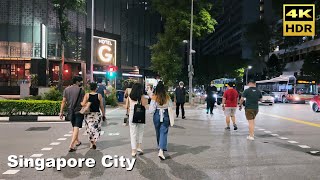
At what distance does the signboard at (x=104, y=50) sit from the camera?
31906 millimetres

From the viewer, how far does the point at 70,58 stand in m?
43.8

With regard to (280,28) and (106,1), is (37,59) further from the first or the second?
(280,28)

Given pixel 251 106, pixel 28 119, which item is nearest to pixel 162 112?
pixel 251 106

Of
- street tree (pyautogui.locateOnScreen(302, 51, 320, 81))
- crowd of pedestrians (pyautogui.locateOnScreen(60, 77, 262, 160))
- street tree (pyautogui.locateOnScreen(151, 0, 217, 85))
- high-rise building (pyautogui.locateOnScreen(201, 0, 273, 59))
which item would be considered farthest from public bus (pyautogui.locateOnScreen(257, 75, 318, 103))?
high-rise building (pyautogui.locateOnScreen(201, 0, 273, 59))

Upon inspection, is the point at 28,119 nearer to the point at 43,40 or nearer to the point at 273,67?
the point at 43,40

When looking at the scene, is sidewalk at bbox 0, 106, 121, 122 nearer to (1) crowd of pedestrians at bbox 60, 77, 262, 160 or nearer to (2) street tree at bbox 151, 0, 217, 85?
(1) crowd of pedestrians at bbox 60, 77, 262, 160

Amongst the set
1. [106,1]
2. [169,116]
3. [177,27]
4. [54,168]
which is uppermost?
[106,1]

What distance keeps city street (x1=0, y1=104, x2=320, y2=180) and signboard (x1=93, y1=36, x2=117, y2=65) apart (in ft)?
55.6

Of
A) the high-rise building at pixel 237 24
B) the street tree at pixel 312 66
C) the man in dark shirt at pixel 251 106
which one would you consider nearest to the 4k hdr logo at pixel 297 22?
the man in dark shirt at pixel 251 106

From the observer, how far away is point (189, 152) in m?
9.77

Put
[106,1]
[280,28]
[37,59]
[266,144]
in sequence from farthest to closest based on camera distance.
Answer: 1. [280,28]
2. [106,1]
3. [37,59]
4. [266,144]

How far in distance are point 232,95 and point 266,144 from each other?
3457 millimetres

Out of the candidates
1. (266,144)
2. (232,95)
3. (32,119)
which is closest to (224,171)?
(266,144)

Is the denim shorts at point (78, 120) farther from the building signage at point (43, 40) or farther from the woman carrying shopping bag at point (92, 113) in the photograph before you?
the building signage at point (43, 40)
